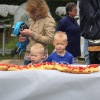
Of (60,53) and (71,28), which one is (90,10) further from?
(71,28)

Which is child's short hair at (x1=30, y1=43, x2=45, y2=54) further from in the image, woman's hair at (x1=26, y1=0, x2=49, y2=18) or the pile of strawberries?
the pile of strawberries

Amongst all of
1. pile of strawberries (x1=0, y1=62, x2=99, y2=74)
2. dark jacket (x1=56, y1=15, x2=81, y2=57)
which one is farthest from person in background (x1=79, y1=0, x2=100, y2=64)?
pile of strawberries (x1=0, y1=62, x2=99, y2=74)

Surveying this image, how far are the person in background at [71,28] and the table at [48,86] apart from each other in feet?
13.3

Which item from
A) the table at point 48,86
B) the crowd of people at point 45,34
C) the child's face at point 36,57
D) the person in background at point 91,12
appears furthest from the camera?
the person in background at point 91,12

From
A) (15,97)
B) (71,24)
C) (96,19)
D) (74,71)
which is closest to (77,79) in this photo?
(74,71)

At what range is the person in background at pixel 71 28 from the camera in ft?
25.8

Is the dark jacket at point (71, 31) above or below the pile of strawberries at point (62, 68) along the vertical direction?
above

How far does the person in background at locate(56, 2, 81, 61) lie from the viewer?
7874mm

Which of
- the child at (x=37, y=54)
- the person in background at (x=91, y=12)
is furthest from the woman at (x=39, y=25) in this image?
the person in background at (x=91, y=12)

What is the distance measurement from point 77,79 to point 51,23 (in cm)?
195

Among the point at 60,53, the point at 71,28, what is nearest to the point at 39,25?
the point at 60,53

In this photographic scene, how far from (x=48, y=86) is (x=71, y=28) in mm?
4262

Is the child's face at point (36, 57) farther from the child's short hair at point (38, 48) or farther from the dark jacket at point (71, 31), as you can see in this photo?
the dark jacket at point (71, 31)

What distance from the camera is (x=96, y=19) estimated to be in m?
6.18
